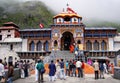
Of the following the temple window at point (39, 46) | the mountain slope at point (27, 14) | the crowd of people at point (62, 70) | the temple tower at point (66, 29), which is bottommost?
the crowd of people at point (62, 70)

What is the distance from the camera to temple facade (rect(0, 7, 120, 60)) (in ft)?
164

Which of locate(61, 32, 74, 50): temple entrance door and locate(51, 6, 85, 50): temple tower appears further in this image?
locate(61, 32, 74, 50): temple entrance door

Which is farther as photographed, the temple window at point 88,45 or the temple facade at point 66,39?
the temple window at point 88,45

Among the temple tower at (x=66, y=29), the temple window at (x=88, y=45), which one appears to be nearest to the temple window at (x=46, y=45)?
the temple tower at (x=66, y=29)

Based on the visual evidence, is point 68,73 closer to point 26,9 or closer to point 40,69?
point 40,69

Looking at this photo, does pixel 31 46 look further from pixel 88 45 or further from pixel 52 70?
pixel 52 70

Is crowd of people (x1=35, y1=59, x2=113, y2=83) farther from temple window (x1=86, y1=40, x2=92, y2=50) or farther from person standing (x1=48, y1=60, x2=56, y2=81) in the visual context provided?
temple window (x1=86, y1=40, x2=92, y2=50)

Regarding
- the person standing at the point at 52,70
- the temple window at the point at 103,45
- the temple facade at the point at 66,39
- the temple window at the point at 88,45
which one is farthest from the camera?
the temple window at the point at 88,45

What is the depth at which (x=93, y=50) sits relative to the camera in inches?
2015

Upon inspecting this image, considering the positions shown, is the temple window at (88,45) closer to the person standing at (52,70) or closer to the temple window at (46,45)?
the temple window at (46,45)

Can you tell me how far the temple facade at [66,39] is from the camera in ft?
164

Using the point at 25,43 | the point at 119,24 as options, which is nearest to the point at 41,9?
the point at 119,24

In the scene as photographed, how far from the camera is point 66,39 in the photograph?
52812 mm

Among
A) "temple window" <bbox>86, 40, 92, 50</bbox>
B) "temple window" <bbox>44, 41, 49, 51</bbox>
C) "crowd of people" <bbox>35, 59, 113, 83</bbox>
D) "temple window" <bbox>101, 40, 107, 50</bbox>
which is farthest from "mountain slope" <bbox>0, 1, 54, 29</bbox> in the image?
"crowd of people" <bbox>35, 59, 113, 83</bbox>
